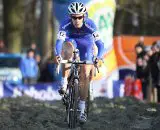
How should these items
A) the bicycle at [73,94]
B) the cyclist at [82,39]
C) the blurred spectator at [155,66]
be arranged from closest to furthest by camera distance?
the bicycle at [73,94]
the cyclist at [82,39]
the blurred spectator at [155,66]

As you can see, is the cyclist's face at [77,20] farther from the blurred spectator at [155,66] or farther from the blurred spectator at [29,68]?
the blurred spectator at [29,68]

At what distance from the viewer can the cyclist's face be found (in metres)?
10.4

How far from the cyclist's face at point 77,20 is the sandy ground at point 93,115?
179 centimetres

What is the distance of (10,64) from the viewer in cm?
2380

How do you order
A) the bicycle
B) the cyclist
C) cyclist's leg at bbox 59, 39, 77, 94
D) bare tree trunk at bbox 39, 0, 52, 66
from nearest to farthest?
1. the bicycle
2. cyclist's leg at bbox 59, 39, 77, 94
3. the cyclist
4. bare tree trunk at bbox 39, 0, 52, 66

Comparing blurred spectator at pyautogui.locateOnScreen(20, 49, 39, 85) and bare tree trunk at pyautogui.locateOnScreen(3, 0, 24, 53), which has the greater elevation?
bare tree trunk at pyautogui.locateOnScreen(3, 0, 24, 53)

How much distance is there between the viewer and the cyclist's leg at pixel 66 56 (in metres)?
10.3

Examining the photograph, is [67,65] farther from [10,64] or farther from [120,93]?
[10,64]

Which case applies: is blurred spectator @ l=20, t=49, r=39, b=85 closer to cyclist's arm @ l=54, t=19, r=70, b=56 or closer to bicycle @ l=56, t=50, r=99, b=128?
cyclist's arm @ l=54, t=19, r=70, b=56

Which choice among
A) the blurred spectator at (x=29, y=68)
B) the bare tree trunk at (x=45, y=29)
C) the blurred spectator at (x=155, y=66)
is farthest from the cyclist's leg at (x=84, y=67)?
the bare tree trunk at (x=45, y=29)

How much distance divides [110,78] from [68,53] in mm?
8365

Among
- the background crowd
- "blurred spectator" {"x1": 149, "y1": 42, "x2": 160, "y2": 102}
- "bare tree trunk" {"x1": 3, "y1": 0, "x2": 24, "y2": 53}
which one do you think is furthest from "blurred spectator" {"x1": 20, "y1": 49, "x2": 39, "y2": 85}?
"bare tree trunk" {"x1": 3, "y1": 0, "x2": 24, "y2": 53}

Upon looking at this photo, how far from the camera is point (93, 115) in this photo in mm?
12430

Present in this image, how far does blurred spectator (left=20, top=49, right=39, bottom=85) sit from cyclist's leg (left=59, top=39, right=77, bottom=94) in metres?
10.1
